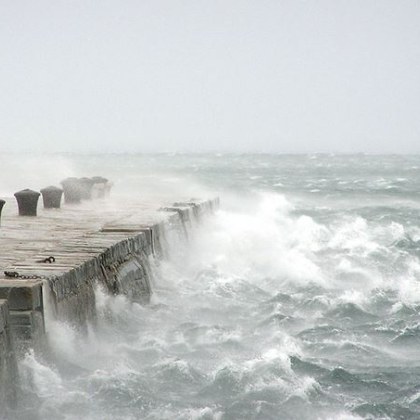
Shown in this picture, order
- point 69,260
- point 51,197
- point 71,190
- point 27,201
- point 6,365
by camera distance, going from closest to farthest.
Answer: point 6,365
point 69,260
point 27,201
point 51,197
point 71,190

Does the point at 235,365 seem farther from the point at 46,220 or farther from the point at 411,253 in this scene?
the point at 411,253

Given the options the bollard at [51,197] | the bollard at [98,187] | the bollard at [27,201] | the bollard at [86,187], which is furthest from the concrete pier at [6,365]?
the bollard at [98,187]

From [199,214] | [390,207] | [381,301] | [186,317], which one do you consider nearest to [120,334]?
[186,317]

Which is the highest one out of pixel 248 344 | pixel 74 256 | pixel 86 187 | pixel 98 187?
pixel 86 187

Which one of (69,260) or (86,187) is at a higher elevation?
(86,187)

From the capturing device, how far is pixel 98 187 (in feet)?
70.6

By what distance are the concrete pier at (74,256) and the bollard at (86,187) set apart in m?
1.49

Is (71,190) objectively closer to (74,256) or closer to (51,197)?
(51,197)

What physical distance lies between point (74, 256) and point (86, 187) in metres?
10.3

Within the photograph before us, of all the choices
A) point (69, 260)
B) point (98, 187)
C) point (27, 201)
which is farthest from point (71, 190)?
point (69, 260)

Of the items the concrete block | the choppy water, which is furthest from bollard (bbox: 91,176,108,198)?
the concrete block

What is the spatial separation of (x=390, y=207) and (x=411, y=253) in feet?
48.1

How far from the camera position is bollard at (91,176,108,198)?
21.0 metres

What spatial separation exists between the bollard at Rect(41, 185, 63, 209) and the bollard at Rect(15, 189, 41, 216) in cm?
191
